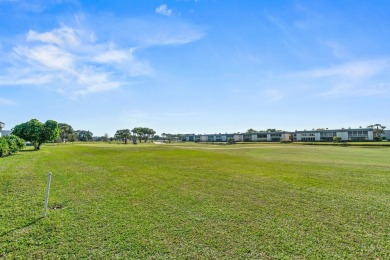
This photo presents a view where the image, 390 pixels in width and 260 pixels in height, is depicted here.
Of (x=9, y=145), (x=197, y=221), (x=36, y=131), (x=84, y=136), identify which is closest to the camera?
(x=197, y=221)

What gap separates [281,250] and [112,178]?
1080 cm

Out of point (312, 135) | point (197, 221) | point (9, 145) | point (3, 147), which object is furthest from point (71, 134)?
point (197, 221)

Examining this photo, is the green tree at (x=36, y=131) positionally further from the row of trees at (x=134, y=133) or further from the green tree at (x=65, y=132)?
the green tree at (x=65, y=132)

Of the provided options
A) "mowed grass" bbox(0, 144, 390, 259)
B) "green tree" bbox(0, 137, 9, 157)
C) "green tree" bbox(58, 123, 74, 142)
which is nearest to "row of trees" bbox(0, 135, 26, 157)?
"green tree" bbox(0, 137, 9, 157)

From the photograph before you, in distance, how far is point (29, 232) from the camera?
231 inches

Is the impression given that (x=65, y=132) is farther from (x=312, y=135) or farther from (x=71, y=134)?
(x=312, y=135)

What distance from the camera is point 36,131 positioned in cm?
4012

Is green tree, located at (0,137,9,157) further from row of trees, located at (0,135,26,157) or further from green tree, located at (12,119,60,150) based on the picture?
green tree, located at (12,119,60,150)

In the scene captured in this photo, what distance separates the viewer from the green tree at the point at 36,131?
131ft

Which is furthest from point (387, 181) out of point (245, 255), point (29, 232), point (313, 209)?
point (29, 232)

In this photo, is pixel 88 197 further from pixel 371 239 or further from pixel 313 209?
pixel 371 239

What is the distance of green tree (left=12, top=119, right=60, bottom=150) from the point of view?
131ft

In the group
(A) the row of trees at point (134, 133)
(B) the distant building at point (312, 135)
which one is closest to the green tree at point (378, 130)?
(B) the distant building at point (312, 135)

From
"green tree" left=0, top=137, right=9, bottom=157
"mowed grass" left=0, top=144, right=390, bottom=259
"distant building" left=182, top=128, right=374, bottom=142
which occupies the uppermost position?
"distant building" left=182, top=128, right=374, bottom=142
